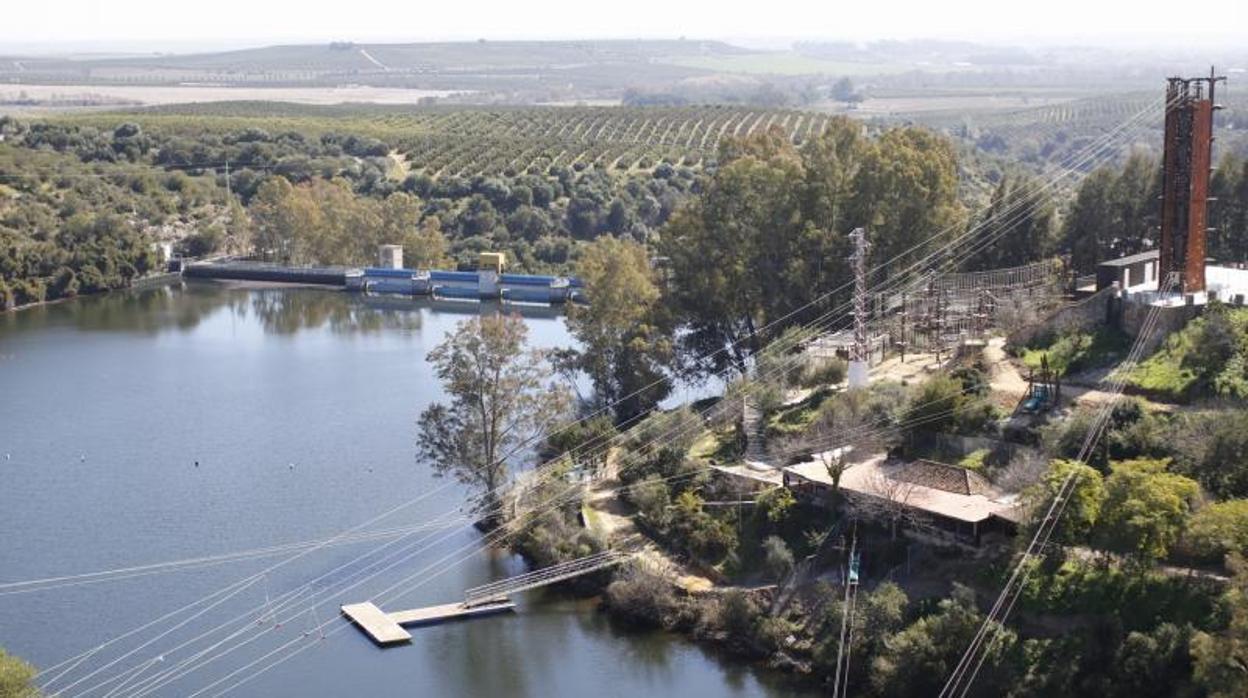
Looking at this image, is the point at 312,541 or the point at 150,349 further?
the point at 150,349

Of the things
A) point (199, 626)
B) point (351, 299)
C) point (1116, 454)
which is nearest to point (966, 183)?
point (351, 299)

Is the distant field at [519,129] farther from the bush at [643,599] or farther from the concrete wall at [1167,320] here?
the bush at [643,599]

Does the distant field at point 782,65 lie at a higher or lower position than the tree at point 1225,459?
higher

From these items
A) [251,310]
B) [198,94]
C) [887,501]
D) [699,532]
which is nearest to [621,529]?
[699,532]

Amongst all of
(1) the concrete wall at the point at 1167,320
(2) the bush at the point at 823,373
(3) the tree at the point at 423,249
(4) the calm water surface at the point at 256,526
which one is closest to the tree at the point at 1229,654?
(4) the calm water surface at the point at 256,526

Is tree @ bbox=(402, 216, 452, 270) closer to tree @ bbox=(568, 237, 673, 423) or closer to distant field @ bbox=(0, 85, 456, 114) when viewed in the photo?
tree @ bbox=(568, 237, 673, 423)

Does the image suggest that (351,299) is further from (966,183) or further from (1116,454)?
(1116,454)
